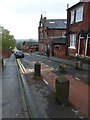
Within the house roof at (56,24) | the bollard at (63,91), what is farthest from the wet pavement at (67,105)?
the house roof at (56,24)

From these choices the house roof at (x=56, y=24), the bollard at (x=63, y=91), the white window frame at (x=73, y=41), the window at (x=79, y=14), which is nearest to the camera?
the bollard at (x=63, y=91)

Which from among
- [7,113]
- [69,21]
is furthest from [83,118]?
[69,21]

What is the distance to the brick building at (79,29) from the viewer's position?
24.0 meters

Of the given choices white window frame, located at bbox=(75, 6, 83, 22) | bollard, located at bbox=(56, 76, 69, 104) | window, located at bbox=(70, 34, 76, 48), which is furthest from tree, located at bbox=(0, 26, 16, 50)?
bollard, located at bbox=(56, 76, 69, 104)

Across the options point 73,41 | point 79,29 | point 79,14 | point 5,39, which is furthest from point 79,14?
point 5,39

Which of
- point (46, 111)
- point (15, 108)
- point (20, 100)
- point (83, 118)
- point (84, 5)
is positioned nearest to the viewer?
point (83, 118)

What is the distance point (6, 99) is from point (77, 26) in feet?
61.9

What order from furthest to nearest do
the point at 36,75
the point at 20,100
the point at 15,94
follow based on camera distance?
1. the point at 36,75
2. the point at 15,94
3. the point at 20,100

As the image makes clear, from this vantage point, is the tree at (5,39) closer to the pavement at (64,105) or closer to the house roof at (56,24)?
the house roof at (56,24)

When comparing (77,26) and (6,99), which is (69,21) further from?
(6,99)

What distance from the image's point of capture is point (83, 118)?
658cm

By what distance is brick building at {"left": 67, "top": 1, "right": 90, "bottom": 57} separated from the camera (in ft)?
78.7

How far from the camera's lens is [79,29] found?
2616 cm

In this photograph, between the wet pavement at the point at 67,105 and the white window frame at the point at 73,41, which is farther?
the white window frame at the point at 73,41
